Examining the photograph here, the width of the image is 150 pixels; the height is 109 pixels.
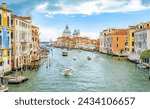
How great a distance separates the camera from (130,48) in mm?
10477

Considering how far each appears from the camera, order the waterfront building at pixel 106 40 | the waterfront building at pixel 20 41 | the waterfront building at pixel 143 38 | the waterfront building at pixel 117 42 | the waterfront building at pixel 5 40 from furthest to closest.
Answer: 1. the waterfront building at pixel 106 40
2. the waterfront building at pixel 117 42
3. the waterfront building at pixel 143 38
4. the waterfront building at pixel 20 41
5. the waterfront building at pixel 5 40

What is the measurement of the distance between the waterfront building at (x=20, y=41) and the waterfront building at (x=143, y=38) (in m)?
2.82

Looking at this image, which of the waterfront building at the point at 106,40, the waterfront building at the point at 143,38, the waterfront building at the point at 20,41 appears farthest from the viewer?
the waterfront building at the point at 106,40

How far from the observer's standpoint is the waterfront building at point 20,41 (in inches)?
243

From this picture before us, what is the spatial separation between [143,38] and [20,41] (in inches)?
135

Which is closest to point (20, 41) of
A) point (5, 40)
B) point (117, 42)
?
point (5, 40)

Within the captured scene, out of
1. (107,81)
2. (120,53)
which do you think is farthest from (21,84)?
(120,53)

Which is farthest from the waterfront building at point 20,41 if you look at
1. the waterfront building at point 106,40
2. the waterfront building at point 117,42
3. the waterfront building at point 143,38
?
the waterfront building at point 106,40

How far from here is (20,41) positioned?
21.7ft

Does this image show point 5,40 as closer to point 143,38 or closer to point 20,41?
point 20,41

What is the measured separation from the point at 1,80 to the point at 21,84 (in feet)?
1.06

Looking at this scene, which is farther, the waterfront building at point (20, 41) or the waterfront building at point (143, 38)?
the waterfront building at point (143, 38)

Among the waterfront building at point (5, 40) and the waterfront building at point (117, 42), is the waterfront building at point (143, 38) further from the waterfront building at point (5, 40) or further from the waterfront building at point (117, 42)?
the waterfront building at point (5, 40)

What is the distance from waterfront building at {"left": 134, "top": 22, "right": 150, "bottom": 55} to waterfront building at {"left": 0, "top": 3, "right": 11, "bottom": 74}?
3694 millimetres
